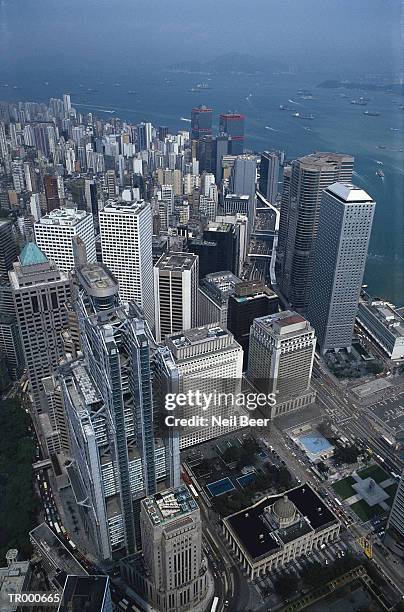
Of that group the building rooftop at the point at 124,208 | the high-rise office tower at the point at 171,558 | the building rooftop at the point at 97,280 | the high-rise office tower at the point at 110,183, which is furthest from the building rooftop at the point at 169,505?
the high-rise office tower at the point at 110,183

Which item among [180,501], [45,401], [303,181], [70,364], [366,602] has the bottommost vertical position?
[366,602]

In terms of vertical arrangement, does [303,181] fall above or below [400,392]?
above

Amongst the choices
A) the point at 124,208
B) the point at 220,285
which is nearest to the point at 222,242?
the point at 220,285

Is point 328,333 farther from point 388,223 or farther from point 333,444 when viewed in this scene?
point 388,223

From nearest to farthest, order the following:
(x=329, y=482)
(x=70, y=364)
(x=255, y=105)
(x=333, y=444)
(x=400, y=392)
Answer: (x=70, y=364) → (x=329, y=482) → (x=333, y=444) → (x=400, y=392) → (x=255, y=105)

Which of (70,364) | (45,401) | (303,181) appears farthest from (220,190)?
(70,364)

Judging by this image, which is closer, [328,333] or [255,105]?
[328,333]

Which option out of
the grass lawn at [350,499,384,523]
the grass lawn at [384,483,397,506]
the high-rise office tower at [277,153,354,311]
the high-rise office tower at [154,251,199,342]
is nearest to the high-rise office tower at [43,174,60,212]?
the high-rise office tower at [154,251,199,342]
